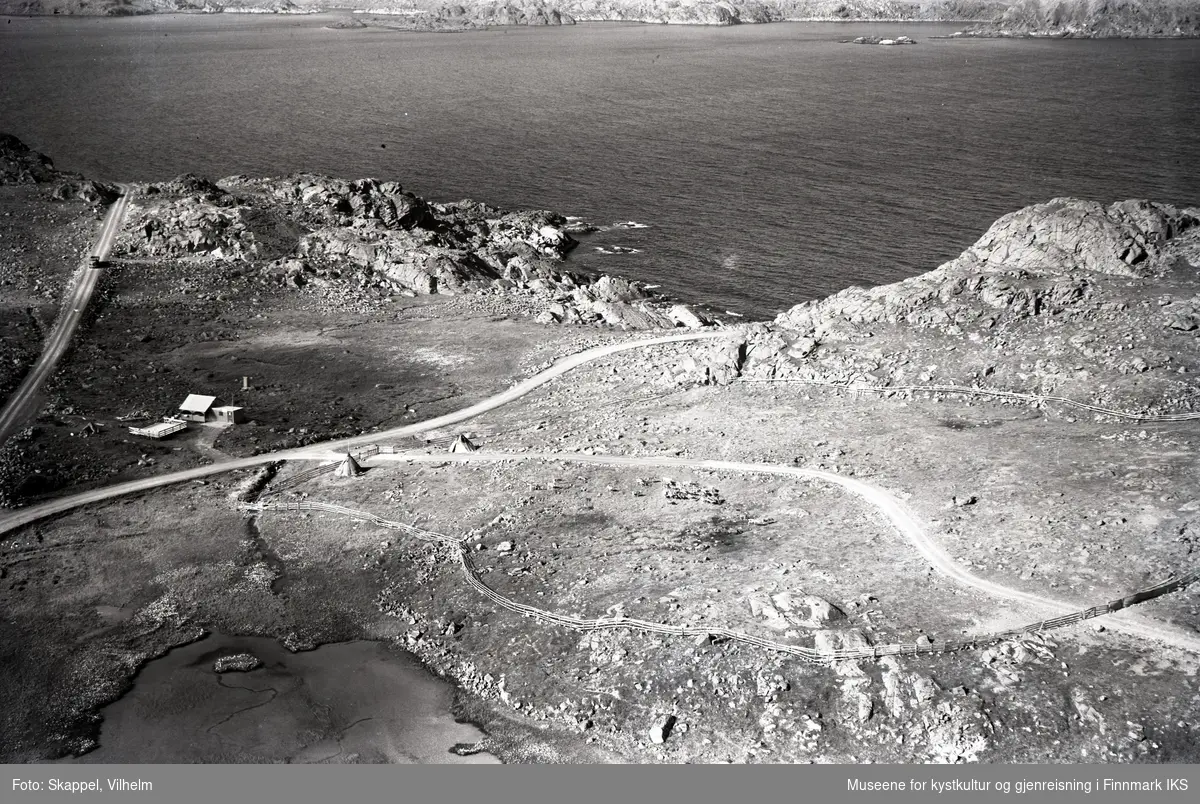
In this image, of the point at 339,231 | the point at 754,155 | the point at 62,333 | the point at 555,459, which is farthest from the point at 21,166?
the point at 754,155

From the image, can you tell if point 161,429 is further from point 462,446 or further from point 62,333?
point 62,333

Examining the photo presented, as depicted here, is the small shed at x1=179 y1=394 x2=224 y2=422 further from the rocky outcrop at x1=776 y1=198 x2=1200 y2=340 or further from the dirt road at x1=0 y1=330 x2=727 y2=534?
the rocky outcrop at x1=776 y1=198 x2=1200 y2=340

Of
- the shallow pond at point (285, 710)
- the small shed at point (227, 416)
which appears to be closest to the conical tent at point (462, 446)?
the small shed at point (227, 416)

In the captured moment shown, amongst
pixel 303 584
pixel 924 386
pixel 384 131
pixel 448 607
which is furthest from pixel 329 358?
pixel 384 131

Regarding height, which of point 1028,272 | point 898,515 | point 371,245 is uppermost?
point 1028,272

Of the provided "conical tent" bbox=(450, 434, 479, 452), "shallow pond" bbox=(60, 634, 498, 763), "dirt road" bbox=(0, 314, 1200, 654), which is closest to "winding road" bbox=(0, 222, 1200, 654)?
"dirt road" bbox=(0, 314, 1200, 654)

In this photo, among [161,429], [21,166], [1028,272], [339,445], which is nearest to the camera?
[339,445]

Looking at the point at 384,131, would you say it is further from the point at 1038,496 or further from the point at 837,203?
the point at 1038,496
